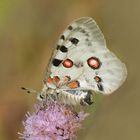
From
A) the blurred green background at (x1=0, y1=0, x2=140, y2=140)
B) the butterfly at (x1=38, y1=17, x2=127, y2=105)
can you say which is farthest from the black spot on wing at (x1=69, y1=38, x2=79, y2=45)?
the blurred green background at (x1=0, y1=0, x2=140, y2=140)

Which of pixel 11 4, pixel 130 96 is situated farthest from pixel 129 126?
pixel 11 4

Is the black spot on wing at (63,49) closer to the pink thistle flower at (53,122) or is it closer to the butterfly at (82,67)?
the butterfly at (82,67)

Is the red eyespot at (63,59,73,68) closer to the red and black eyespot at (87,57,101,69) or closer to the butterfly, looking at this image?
the butterfly

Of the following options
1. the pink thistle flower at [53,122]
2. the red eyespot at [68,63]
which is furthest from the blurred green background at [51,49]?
the red eyespot at [68,63]

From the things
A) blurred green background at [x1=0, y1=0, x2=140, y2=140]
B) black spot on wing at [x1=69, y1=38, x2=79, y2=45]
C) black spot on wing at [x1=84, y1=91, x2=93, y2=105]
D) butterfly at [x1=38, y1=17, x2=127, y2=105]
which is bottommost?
blurred green background at [x1=0, y1=0, x2=140, y2=140]

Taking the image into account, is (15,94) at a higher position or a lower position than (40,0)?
lower

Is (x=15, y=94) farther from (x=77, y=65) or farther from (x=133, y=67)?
(x=77, y=65)
